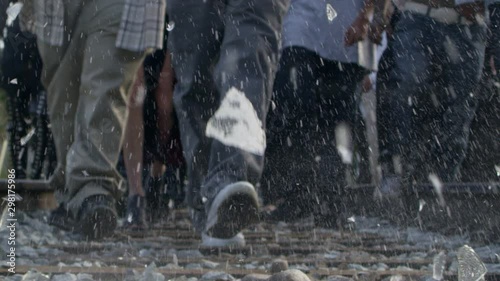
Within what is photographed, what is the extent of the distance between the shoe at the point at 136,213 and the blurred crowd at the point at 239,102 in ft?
0.03

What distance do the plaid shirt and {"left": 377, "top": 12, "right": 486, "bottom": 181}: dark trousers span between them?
2.02 m

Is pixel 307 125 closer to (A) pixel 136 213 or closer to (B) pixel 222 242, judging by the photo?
(A) pixel 136 213

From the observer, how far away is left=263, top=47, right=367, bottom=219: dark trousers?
4578 millimetres

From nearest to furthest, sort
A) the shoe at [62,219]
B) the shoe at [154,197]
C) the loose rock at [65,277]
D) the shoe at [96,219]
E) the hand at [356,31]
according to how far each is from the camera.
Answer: the loose rock at [65,277]
the shoe at [96,219]
the shoe at [62,219]
the hand at [356,31]
the shoe at [154,197]

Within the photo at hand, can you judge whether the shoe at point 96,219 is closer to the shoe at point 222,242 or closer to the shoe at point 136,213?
the shoe at point 222,242

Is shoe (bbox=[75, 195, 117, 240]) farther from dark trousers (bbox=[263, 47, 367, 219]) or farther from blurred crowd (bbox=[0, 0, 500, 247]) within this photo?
dark trousers (bbox=[263, 47, 367, 219])

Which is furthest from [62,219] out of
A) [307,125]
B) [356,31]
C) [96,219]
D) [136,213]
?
[356,31]

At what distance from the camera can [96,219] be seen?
324 centimetres

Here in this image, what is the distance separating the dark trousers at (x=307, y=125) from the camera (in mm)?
4578

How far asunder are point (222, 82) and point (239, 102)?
0.42 ft

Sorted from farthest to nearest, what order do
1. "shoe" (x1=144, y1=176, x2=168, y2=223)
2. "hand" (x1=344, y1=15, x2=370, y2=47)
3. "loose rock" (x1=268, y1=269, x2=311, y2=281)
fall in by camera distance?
"shoe" (x1=144, y1=176, x2=168, y2=223) < "hand" (x1=344, y1=15, x2=370, y2=47) < "loose rock" (x1=268, y1=269, x2=311, y2=281)

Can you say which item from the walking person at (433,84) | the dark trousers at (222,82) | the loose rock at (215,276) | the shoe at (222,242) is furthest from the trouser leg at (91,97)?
the walking person at (433,84)

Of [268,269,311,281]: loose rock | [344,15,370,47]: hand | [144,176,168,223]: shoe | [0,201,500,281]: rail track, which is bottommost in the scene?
[268,269,311,281]: loose rock

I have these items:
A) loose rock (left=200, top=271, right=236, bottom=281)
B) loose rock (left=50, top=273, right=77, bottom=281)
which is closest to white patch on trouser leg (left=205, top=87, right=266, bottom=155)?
loose rock (left=200, top=271, right=236, bottom=281)
